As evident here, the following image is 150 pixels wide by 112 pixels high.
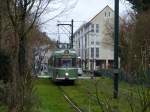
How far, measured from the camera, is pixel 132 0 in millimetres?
53594

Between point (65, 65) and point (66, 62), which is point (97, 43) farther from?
point (65, 65)

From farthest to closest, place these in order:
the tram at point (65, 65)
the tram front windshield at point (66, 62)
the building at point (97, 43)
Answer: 1. the building at point (97, 43)
2. the tram front windshield at point (66, 62)
3. the tram at point (65, 65)

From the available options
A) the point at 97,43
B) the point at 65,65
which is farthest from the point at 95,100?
the point at 97,43

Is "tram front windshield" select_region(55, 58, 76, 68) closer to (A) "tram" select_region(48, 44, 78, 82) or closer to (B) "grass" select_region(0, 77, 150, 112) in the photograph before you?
(A) "tram" select_region(48, 44, 78, 82)

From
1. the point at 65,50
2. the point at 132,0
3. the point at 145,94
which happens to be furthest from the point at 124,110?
the point at 132,0

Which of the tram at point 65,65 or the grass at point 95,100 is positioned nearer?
the grass at point 95,100

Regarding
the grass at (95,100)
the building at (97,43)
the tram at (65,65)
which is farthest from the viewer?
the building at (97,43)

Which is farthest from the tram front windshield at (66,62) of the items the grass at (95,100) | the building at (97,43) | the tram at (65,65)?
the building at (97,43)

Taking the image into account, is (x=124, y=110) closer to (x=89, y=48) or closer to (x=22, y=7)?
(x=22, y=7)

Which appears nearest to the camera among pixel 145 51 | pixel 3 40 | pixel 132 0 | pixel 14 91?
pixel 145 51

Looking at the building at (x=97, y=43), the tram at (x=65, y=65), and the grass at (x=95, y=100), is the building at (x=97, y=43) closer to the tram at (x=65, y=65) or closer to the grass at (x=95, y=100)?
the tram at (x=65, y=65)

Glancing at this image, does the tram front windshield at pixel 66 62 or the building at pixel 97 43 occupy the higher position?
the building at pixel 97 43

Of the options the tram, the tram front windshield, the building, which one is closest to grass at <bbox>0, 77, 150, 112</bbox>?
the tram

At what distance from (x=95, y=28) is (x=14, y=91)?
122m
